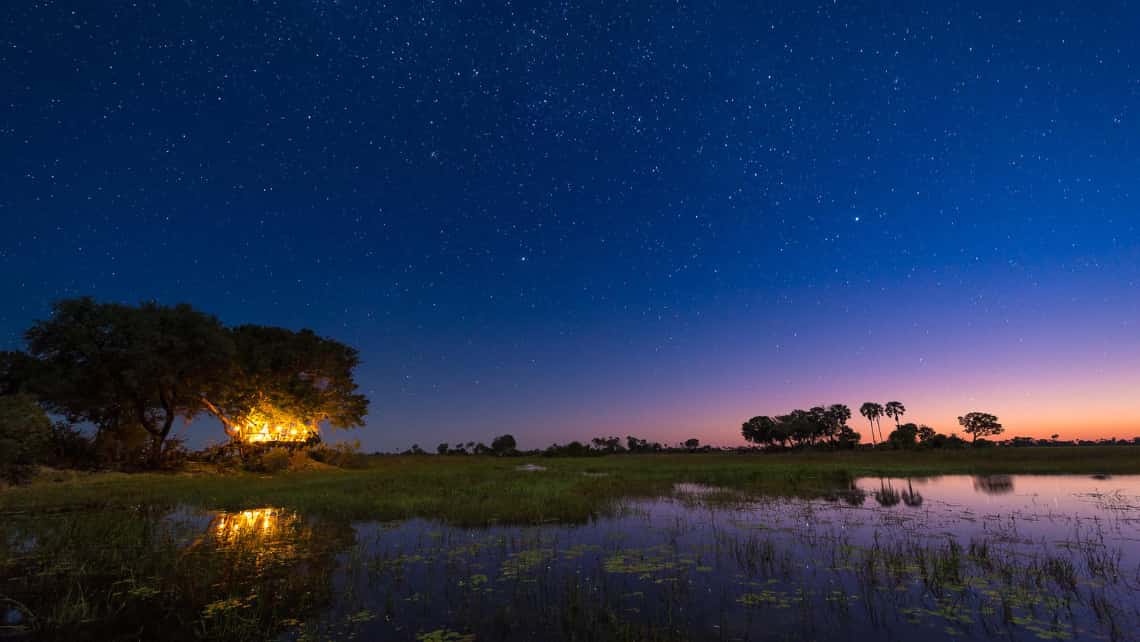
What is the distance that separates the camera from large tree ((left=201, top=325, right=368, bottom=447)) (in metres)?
39.2

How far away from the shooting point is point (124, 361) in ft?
103

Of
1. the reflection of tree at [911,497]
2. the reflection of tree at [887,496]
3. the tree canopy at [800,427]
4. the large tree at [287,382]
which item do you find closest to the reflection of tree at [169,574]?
the reflection of tree at [887,496]

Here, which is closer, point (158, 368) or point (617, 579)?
point (617, 579)

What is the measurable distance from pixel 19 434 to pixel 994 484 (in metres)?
46.4

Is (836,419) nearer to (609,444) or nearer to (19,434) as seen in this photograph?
(609,444)

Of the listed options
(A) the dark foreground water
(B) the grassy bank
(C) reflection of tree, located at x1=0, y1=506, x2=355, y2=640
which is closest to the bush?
(B) the grassy bank

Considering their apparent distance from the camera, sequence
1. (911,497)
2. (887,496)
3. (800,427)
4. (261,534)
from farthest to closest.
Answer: (800,427)
(887,496)
(911,497)
(261,534)

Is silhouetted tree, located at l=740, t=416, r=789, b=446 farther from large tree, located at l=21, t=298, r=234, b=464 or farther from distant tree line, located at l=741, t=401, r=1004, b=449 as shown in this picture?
large tree, located at l=21, t=298, r=234, b=464

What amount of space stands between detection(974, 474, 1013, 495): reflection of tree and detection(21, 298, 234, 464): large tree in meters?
44.3

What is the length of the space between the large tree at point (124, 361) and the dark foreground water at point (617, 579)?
20675mm

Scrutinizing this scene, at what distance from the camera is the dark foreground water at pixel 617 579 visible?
691 centimetres

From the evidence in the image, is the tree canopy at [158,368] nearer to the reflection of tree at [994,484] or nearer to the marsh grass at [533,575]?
the marsh grass at [533,575]

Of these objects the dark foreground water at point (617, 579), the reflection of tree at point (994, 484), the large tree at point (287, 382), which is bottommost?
the reflection of tree at point (994, 484)

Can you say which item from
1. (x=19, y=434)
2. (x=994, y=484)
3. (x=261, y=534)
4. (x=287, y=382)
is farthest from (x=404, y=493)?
(x=994, y=484)
